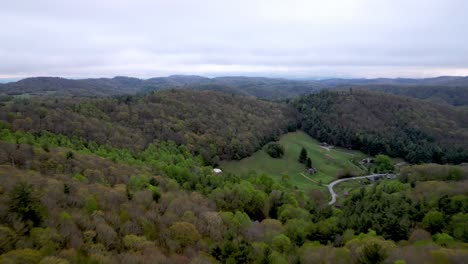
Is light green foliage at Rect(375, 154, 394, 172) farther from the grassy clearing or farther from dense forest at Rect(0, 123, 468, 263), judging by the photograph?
dense forest at Rect(0, 123, 468, 263)

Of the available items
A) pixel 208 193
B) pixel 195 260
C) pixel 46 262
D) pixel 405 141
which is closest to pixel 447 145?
pixel 405 141

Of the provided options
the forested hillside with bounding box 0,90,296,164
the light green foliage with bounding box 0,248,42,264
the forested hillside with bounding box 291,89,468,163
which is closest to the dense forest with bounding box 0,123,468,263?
the light green foliage with bounding box 0,248,42,264

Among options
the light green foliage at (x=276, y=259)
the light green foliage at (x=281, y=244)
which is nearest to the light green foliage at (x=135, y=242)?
the light green foliage at (x=276, y=259)

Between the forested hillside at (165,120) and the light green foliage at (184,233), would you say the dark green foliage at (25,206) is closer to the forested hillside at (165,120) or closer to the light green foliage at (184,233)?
the light green foliage at (184,233)

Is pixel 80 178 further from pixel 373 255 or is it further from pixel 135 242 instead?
pixel 373 255

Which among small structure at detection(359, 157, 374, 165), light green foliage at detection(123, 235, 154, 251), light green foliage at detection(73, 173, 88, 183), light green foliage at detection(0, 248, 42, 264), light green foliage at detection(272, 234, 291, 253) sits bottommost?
small structure at detection(359, 157, 374, 165)

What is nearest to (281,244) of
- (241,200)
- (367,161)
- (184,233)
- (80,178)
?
(184,233)
